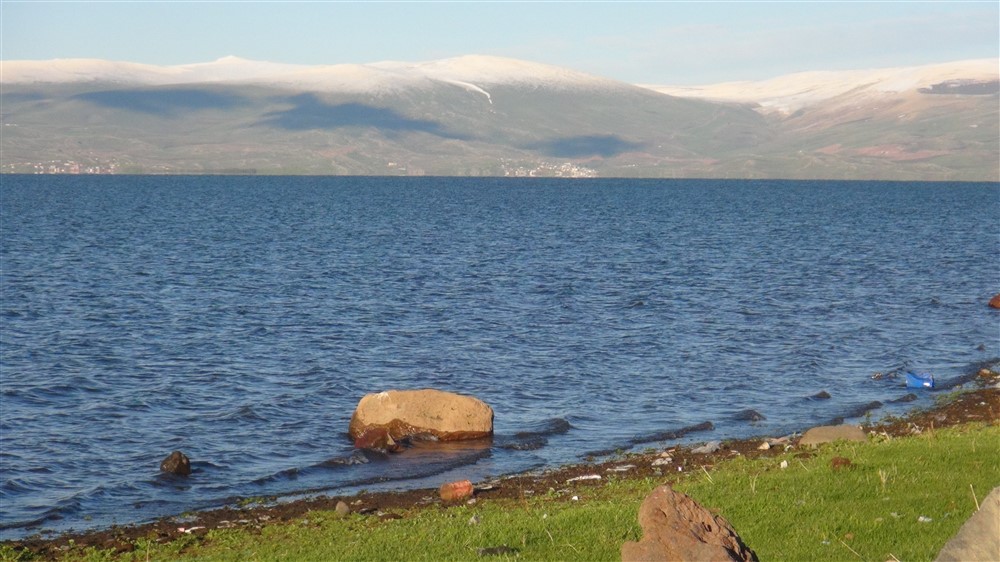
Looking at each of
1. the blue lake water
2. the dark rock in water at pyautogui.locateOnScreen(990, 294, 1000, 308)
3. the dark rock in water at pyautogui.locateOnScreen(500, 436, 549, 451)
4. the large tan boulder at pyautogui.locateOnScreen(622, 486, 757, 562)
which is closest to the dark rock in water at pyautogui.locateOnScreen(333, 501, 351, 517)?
the blue lake water

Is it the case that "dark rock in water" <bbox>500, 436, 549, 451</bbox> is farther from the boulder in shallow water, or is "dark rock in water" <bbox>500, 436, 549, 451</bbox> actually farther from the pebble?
the boulder in shallow water

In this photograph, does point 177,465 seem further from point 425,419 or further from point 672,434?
point 672,434

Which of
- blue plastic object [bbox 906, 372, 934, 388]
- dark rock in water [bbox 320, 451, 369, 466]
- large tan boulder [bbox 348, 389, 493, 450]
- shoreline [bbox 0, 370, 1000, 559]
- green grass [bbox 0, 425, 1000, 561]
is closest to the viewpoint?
green grass [bbox 0, 425, 1000, 561]

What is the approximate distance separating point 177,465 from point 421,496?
6.26m

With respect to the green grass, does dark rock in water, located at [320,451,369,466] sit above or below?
below

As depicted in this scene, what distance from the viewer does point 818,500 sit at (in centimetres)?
1582

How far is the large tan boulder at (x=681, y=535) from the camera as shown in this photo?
9805mm

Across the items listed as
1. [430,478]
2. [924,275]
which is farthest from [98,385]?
[924,275]

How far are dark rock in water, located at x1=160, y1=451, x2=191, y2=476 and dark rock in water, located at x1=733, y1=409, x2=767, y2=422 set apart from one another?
14912mm

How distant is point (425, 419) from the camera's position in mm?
28453

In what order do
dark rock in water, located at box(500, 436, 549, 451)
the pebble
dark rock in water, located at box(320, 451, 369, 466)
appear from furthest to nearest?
dark rock in water, located at box(500, 436, 549, 451), dark rock in water, located at box(320, 451, 369, 466), the pebble

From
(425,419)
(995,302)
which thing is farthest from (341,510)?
(995,302)

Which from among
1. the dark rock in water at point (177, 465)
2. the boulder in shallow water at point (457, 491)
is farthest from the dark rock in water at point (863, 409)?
the dark rock in water at point (177, 465)

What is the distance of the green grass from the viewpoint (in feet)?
46.0
